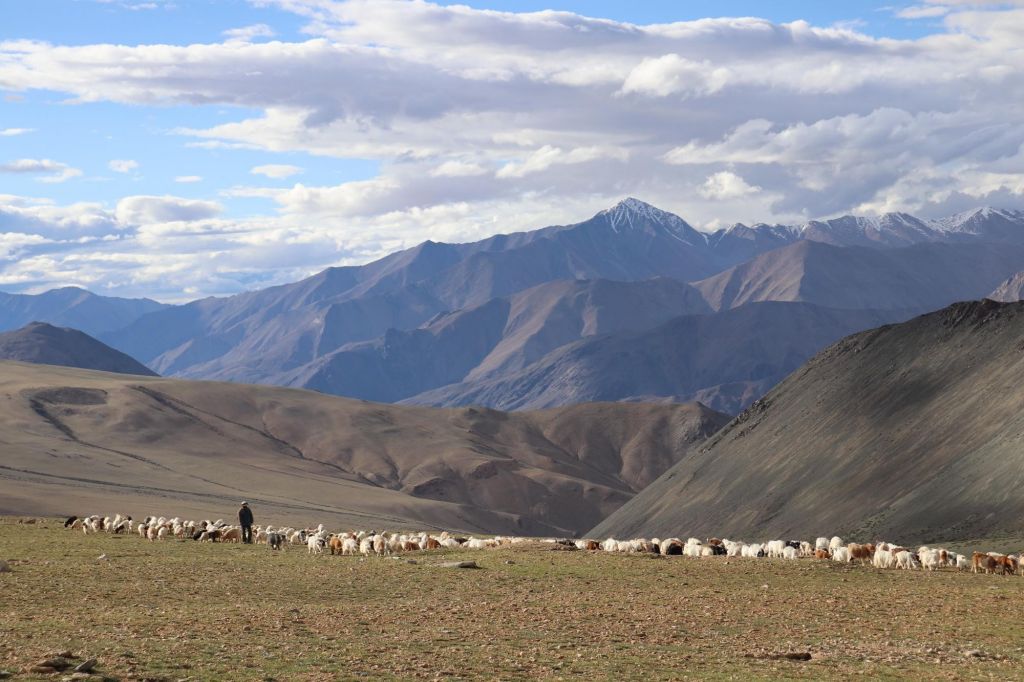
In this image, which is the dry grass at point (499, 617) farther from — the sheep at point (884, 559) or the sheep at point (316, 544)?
the sheep at point (316, 544)

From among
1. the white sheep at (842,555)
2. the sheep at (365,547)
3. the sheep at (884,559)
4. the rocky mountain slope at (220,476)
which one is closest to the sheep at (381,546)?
the sheep at (365,547)

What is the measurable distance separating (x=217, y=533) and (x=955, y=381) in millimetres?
65786

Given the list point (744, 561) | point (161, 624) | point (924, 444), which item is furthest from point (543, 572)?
point (924, 444)

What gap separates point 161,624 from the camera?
25.7 metres

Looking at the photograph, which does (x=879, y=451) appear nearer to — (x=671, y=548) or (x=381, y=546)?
(x=671, y=548)

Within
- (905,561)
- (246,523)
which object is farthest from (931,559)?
(246,523)

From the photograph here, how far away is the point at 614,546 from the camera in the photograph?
48406mm

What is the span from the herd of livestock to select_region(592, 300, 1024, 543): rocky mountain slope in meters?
19.9

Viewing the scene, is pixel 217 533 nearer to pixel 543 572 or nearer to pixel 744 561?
pixel 543 572

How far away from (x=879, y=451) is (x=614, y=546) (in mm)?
48482

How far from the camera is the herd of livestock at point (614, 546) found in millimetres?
41000

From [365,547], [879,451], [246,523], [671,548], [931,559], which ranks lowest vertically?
[365,547]

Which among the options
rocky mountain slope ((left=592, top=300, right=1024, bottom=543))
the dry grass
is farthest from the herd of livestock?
rocky mountain slope ((left=592, top=300, right=1024, bottom=543))

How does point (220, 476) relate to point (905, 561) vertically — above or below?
below
